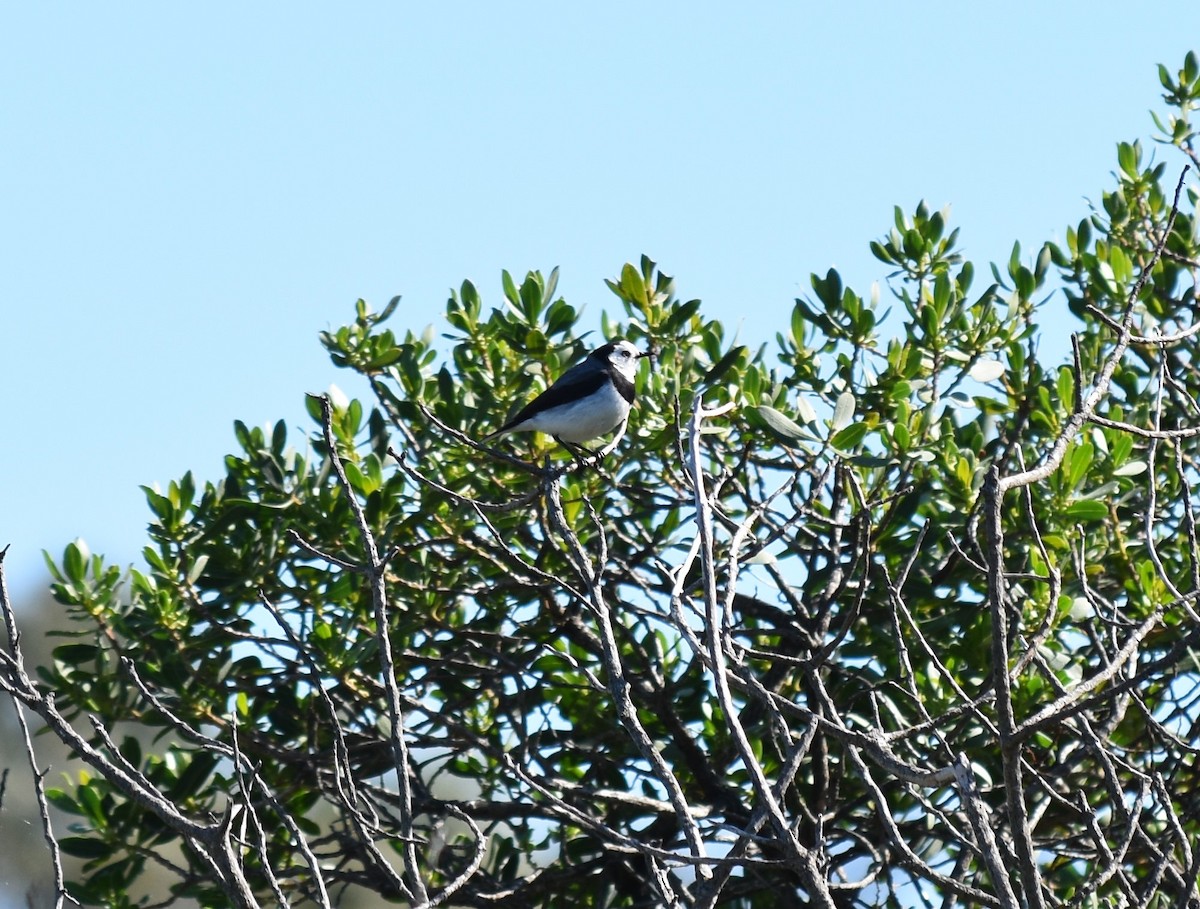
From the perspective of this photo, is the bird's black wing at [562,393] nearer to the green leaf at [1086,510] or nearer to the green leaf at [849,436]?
the green leaf at [849,436]

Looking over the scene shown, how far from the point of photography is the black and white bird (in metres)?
5.34

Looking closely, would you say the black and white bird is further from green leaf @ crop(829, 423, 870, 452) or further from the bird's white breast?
green leaf @ crop(829, 423, 870, 452)

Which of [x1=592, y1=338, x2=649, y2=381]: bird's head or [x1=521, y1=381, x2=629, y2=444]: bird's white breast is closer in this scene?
[x1=521, y1=381, x2=629, y2=444]: bird's white breast

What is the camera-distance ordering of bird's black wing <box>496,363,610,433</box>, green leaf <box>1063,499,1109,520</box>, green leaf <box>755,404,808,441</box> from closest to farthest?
green leaf <box>1063,499,1109,520</box> < green leaf <box>755,404,808,441</box> < bird's black wing <box>496,363,610,433</box>

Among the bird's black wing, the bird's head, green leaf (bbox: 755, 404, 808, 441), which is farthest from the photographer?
the bird's head

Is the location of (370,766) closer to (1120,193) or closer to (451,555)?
(451,555)

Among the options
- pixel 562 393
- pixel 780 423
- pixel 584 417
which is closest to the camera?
pixel 780 423

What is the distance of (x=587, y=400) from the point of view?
5.93 metres

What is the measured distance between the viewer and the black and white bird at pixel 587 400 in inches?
210

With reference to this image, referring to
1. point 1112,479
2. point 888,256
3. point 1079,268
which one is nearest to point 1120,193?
point 1079,268

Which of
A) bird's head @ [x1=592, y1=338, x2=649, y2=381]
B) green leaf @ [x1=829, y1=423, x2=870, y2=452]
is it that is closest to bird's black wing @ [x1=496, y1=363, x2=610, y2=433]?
bird's head @ [x1=592, y1=338, x2=649, y2=381]

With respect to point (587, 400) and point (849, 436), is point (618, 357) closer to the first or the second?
point (587, 400)

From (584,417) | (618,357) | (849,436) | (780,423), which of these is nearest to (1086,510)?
(849,436)

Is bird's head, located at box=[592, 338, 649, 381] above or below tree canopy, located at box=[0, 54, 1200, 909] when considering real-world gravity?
above
